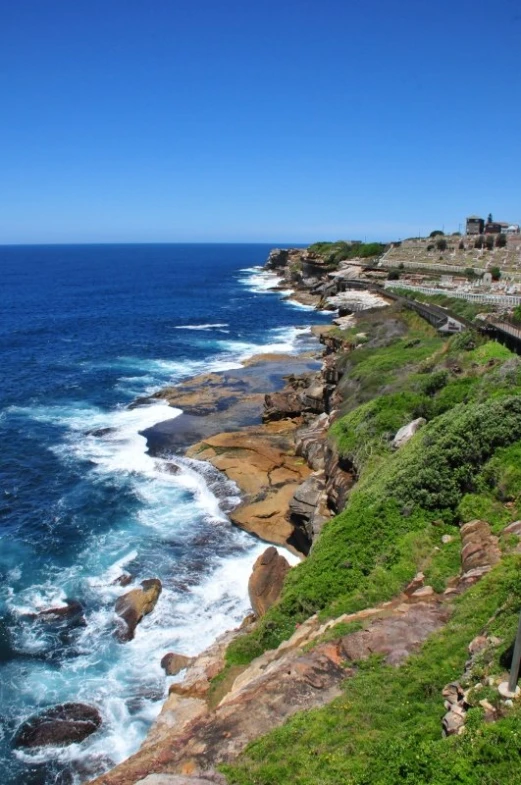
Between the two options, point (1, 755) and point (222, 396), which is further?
point (222, 396)

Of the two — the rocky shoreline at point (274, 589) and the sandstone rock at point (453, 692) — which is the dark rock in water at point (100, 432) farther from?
the sandstone rock at point (453, 692)

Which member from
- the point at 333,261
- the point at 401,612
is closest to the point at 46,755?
the point at 401,612

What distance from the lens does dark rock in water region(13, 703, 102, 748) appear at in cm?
1540

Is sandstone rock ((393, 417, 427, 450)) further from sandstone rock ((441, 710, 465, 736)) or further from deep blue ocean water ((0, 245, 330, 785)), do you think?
sandstone rock ((441, 710, 465, 736))

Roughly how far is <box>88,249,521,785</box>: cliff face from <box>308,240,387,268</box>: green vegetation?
8581cm

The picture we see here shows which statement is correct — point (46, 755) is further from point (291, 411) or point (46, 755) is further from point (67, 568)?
point (291, 411)

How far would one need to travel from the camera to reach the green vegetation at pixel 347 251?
4304 inches

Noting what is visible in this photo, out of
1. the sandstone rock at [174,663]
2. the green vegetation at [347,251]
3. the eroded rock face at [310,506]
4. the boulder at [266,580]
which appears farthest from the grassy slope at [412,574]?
the green vegetation at [347,251]

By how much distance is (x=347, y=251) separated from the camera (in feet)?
382

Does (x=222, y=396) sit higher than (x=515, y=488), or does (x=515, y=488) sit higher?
(x=515, y=488)

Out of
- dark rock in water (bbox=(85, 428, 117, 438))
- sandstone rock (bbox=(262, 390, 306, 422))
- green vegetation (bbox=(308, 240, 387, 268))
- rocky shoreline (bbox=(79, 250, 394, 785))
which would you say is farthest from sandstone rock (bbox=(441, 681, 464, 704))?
green vegetation (bbox=(308, 240, 387, 268))

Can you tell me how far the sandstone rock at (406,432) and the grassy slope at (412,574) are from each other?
407 millimetres

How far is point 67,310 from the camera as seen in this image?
301 feet

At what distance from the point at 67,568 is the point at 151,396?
23521 mm
